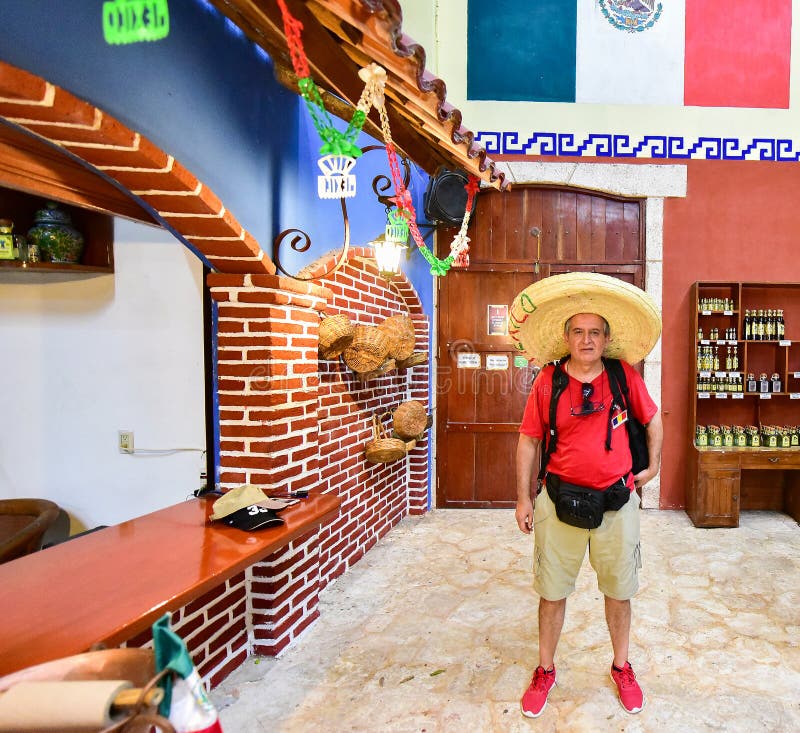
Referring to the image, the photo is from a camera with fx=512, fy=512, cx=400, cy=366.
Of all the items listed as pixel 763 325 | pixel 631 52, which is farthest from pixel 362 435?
pixel 631 52

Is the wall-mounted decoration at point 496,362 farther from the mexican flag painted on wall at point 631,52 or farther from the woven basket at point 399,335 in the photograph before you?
the mexican flag painted on wall at point 631,52

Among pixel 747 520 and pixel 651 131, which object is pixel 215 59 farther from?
pixel 747 520

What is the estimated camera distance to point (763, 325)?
448 cm

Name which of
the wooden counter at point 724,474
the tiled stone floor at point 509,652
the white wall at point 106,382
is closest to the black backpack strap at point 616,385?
the tiled stone floor at point 509,652

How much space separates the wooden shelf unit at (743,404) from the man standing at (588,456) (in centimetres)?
274

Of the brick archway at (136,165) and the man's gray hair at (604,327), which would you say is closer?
the brick archway at (136,165)

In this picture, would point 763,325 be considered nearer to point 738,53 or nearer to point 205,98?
point 738,53

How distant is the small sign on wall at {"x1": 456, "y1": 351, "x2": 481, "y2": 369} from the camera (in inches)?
190

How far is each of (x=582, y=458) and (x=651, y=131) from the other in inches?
159

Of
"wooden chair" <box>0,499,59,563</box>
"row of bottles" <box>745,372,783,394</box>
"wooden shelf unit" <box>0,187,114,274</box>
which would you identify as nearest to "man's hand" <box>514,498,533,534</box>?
"wooden chair" <box>0,499,59,563</box>

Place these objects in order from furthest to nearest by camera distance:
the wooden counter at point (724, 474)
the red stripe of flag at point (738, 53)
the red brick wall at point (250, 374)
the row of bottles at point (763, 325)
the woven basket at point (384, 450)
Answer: the red stripe of flag at point (738, 53), the row of bottles at point (763, 325), the wooden counter at point (724, 474), the woven basket at point (384, 450), the red brick wall at point (250, 374)

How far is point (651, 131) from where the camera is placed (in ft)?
15.4

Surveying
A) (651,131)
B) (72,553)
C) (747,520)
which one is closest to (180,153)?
(72,553)

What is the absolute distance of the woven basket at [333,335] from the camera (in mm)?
2721
